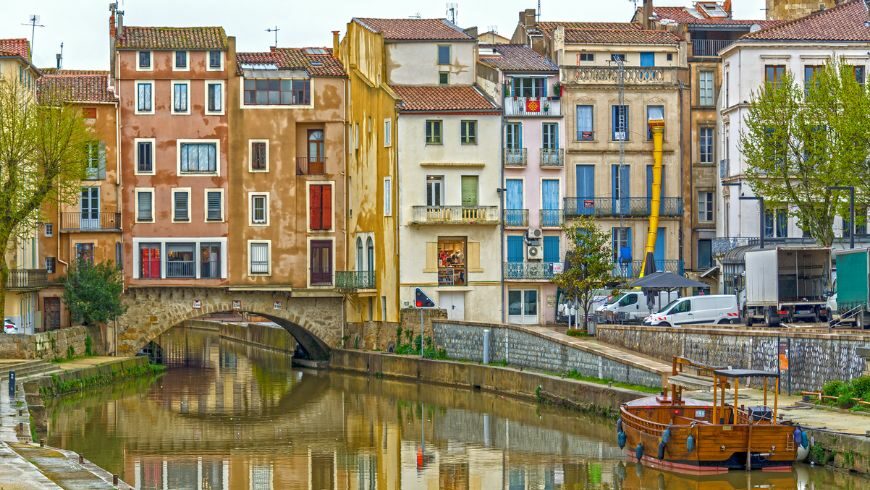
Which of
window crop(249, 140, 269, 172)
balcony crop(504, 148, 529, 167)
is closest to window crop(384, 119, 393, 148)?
balcony crop(504, 148, 529, 167)

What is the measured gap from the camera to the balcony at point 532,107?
75.8 meters

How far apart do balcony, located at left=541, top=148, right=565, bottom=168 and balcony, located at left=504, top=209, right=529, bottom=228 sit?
7.42ft

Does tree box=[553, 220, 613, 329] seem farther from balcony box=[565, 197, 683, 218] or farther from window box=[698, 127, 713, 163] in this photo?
window box=[698, 127, 713, 163]

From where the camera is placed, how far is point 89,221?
255 ft

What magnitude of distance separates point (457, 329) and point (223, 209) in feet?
47.9

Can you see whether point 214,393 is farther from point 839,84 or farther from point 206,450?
point 839,84

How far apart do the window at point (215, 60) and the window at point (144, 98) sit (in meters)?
2.73

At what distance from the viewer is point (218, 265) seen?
78812mm

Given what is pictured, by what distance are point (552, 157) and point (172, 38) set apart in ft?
58.2

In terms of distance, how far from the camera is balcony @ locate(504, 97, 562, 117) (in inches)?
2985

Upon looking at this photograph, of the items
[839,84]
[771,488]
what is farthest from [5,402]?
[839,84]

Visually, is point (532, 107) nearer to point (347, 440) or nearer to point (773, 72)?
point (773, 72)

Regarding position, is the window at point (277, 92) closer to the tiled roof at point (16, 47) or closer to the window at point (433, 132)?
the window at point (433, 132)

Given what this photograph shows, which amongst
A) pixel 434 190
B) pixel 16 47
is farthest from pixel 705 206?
pixel 16 47
